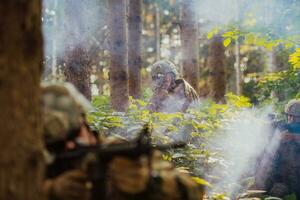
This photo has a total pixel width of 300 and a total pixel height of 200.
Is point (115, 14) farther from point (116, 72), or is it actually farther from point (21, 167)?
point (21, 167)

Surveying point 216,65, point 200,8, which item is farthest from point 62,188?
point 216,65

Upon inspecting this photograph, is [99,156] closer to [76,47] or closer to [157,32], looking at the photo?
[76,47]

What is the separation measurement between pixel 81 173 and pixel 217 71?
12.2 meters

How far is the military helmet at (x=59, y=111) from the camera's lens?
10.4 ft

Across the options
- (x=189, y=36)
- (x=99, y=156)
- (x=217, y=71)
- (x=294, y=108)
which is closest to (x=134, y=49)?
(x=189, y=36)

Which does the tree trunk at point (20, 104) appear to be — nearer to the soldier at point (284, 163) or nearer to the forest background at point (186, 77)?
the forest background at point (186, 77)

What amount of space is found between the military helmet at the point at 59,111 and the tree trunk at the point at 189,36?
31.3 feet

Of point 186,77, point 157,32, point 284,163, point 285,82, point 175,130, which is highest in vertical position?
point 157,32

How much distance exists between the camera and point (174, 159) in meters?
7.35

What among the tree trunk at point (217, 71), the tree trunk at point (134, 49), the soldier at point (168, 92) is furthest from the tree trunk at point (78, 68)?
the tree trunk at point (217, 71)

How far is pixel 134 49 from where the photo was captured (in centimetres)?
1184

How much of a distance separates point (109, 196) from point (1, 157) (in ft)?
2.65

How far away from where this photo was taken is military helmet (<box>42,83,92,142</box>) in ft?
10.4

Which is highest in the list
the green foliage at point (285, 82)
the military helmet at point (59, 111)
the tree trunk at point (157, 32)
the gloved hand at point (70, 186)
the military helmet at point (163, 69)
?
the tree trunk at point (157, 32)
